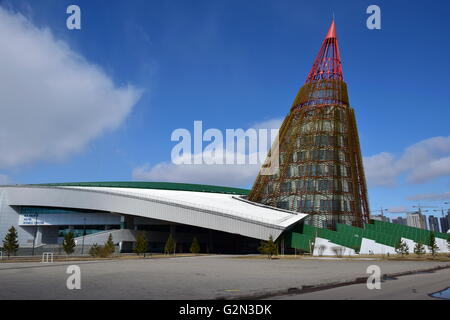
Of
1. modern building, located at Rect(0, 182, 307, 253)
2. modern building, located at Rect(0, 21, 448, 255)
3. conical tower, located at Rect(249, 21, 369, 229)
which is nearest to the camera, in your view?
modern building, located at Rect(0, 182, 307, 253)

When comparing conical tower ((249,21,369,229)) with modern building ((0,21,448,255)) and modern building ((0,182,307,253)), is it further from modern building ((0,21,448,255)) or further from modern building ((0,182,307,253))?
modern building ((0,182,307,253))

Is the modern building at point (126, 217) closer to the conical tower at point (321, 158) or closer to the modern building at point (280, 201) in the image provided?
the modern building at point (280, 201)

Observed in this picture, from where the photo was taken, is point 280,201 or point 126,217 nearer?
point 126,217

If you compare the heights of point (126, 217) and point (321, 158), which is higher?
point (321, 158)

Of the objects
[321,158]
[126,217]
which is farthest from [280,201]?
[126,217]

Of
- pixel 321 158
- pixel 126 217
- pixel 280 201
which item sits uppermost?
pixel 321 158

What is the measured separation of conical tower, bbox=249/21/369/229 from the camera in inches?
2783

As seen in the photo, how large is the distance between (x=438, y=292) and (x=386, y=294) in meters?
2.47

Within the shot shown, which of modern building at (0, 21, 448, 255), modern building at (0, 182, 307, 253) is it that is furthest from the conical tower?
modern building at (0, 182, 307, 253)

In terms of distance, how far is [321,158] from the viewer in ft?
238

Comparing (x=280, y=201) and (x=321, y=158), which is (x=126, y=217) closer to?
(x=280, y=201)
